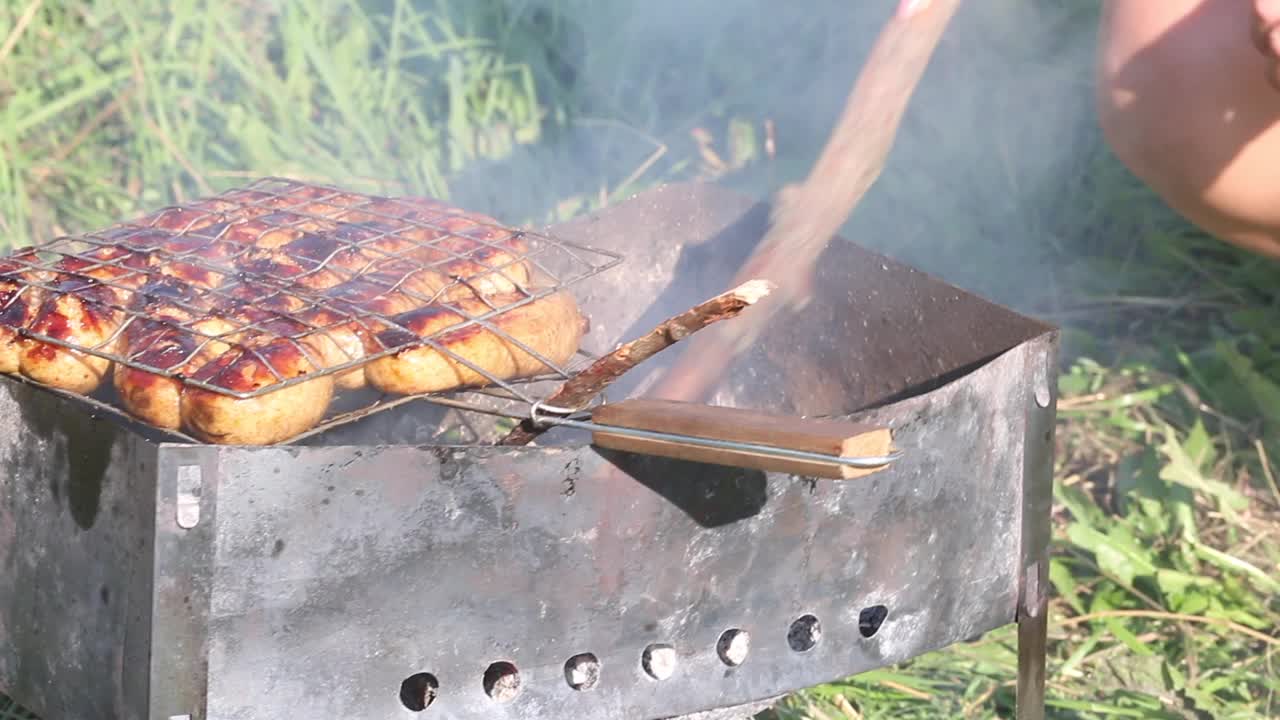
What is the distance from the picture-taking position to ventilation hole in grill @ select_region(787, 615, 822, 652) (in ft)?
6.70

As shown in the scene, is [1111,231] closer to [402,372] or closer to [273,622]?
[402,372]

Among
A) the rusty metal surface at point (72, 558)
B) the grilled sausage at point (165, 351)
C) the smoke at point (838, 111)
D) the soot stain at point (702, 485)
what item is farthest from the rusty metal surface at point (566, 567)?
the smoke at point (838, 111)

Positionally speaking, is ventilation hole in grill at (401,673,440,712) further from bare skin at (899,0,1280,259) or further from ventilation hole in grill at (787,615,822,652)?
bare skin at (899,0,1280,259)

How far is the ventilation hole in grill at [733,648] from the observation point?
A: 6.54ft

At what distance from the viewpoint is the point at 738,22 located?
16.7 feet

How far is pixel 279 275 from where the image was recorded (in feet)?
7.52

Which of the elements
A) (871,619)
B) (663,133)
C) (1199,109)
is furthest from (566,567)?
(663,133)

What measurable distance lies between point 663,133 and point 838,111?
67cm

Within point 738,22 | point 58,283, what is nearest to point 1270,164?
point 58,283

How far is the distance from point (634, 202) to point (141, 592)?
1610 millimetres

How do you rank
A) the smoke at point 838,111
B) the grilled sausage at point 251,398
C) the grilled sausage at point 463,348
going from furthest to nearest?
the smoke at point 838,111
the grilled sausage at point 463,348
the grilled sausage at point 251,398

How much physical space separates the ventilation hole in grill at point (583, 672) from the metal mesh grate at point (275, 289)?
16.1 inches

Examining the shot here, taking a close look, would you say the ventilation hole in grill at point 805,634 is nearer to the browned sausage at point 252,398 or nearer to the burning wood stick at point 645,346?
the burning wood stick at point 645,346

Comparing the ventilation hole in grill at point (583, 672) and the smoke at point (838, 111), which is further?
the smoke at point (838, 111)
